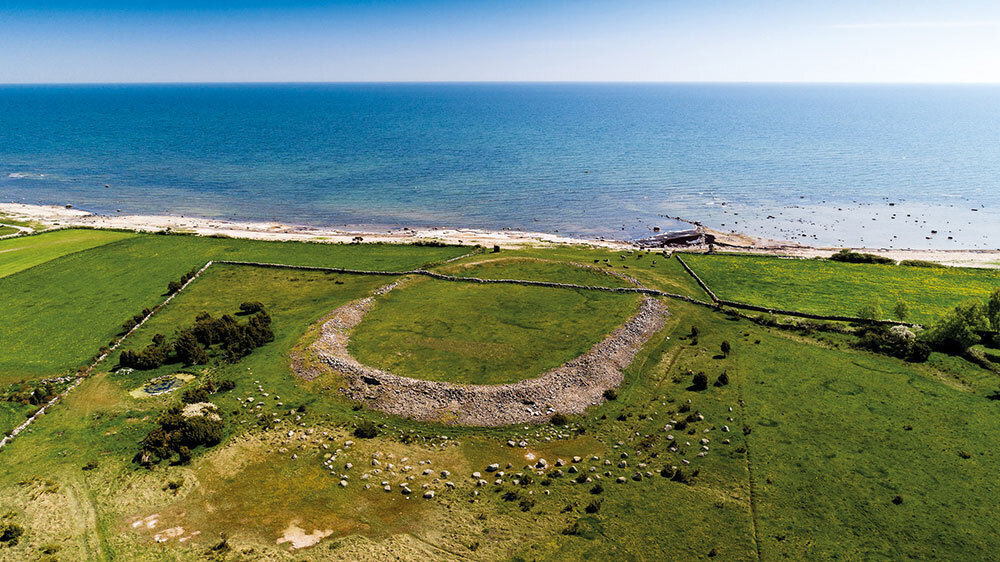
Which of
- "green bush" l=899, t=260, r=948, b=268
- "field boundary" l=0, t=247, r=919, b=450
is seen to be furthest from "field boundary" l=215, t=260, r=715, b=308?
"green bush" l=899, t=260, r=948, b=268

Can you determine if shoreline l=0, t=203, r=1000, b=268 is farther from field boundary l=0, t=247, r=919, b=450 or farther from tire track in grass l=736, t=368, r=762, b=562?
tire track in grass l=736, t=368, r=762, b=562

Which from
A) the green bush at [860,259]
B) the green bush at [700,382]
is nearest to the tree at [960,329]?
the green bush at [700,382]

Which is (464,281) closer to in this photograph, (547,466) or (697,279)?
(697,279)

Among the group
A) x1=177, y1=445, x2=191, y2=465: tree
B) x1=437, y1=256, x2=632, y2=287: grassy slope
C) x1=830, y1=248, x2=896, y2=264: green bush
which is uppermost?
x1=830, y1=248, x2=896, y2=264: green bush

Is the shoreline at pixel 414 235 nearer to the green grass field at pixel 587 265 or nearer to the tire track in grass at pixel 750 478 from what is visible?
the green grass field at pixel 587 265

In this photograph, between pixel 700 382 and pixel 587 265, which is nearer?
pixel 700 382

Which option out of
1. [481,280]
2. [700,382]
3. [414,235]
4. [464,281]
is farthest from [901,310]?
[414,235]
